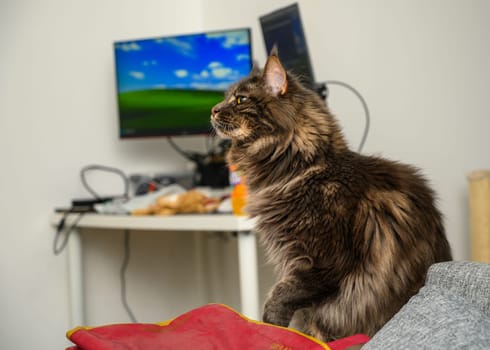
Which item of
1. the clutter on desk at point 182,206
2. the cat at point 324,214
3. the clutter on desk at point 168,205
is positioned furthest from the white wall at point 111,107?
the cat at point 324,214

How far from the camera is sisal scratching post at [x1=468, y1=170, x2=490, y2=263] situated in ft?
5.29

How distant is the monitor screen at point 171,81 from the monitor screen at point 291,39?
30 centimetres

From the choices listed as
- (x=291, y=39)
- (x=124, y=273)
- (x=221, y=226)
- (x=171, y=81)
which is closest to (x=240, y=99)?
(x=221, y=226)

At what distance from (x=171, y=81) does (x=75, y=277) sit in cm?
94

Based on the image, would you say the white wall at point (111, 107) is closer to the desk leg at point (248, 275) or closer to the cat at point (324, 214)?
the desk leg at point (248, 275)

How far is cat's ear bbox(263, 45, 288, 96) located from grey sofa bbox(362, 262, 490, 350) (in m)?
0.48

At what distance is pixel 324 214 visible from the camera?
958 millimetres

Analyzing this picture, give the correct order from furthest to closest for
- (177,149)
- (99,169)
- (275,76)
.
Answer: (177,149) → (99,169) → (275,76)

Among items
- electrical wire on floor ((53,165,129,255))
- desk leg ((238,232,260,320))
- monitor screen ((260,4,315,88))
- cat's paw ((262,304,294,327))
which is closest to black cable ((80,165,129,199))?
electrical wire on floor ((53,165,129,255))

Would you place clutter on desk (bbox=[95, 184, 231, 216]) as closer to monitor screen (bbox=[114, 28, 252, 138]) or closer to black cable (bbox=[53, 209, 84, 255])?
black cable (bbox=[53, 209, 84, 255])

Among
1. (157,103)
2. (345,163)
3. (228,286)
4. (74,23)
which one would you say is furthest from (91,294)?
(345,163)

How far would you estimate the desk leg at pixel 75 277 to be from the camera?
6.79ft

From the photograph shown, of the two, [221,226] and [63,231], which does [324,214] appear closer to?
[221,226]

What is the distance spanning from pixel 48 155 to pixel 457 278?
6.05ft
